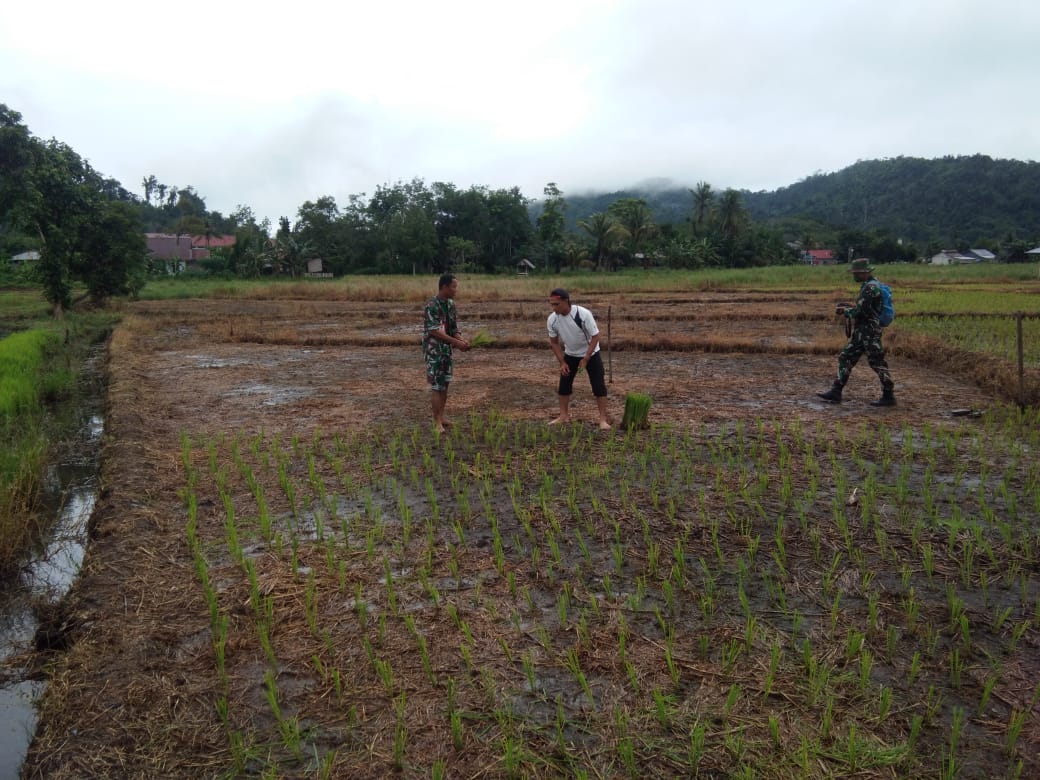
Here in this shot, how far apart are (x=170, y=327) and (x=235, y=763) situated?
1764 centimetres

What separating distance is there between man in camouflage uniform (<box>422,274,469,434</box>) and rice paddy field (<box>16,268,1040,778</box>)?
0.47m

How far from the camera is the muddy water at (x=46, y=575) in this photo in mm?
2891

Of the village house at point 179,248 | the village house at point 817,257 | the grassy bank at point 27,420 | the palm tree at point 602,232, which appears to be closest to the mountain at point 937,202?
the village house at point 817,257

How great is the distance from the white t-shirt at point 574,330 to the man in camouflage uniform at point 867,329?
293cm

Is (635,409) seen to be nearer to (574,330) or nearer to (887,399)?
(574,330)

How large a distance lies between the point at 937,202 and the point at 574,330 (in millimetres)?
82301

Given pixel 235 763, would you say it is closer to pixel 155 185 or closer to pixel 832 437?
pixel 832 437

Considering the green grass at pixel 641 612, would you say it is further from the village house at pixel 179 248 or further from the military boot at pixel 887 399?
the village house at pixel 179 248

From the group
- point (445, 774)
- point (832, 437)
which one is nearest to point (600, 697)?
point (445, 774)

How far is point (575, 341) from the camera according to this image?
21.1 ft

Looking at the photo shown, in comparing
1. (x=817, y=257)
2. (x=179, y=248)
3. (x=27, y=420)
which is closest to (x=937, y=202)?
(x=817, y=257)

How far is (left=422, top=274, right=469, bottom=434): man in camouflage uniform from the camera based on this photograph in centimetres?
612

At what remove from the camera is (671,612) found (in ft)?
10.5

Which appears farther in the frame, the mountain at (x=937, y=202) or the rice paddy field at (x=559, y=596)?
the mountain at (x=937, y=202)
